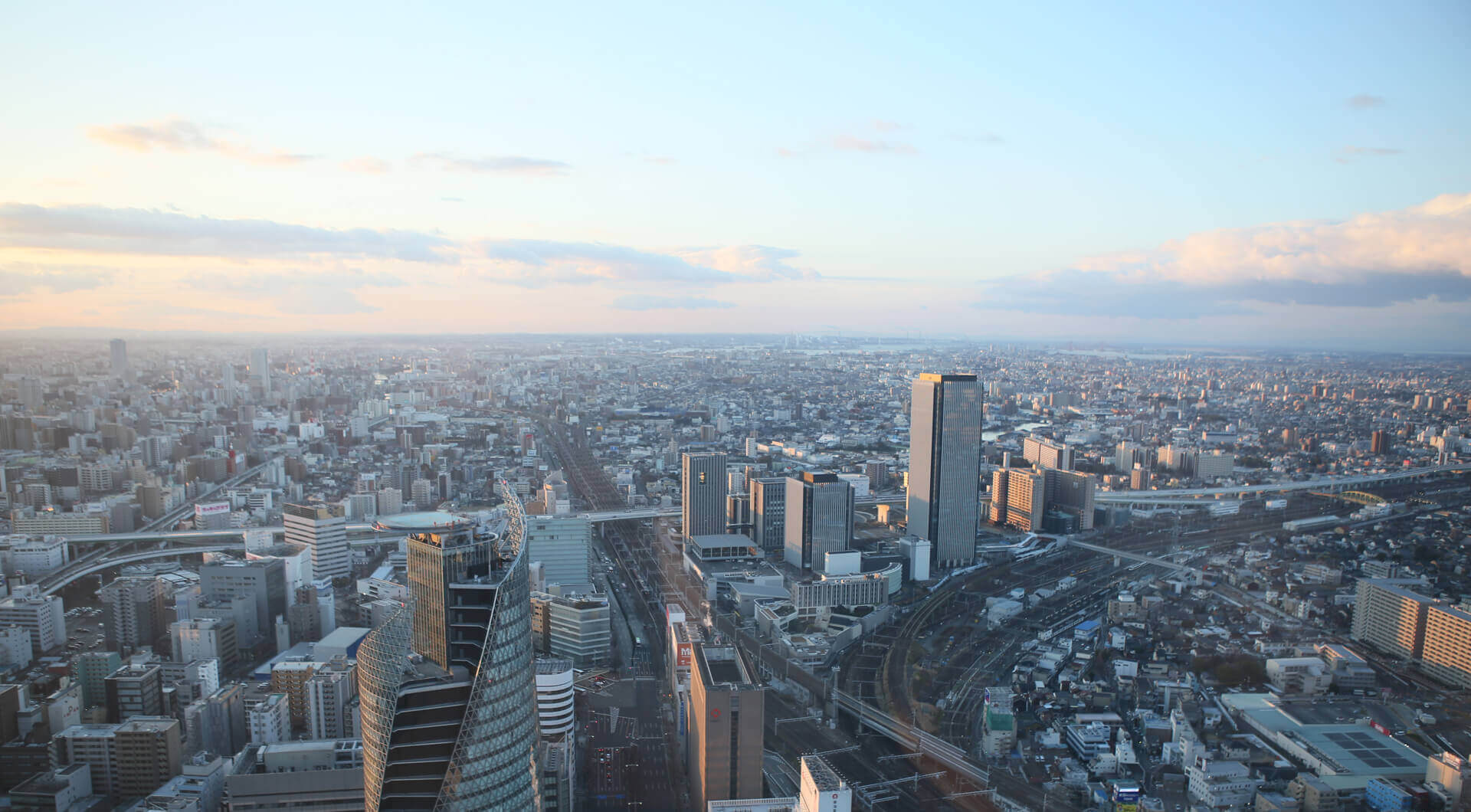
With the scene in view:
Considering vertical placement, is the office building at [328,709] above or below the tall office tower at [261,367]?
below

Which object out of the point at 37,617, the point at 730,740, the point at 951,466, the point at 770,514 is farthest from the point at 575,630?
the point at 951,466

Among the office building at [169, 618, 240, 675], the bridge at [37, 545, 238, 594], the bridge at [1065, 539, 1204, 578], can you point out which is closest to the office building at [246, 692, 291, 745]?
the office building at [169, 618, 240, 675]

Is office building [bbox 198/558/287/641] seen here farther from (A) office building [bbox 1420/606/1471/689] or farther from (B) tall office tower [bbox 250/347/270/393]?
(A) office building [bbox 1420/606/1471/689]

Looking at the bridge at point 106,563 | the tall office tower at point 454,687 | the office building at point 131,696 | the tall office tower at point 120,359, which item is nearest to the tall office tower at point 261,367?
the tall office tower at point 120,359

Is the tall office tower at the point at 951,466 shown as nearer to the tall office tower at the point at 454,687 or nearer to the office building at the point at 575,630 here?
the office building at the point at 575,630

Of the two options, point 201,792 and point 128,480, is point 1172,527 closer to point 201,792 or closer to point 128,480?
point 201,792

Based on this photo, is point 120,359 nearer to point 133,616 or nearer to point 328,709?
point 133,616
